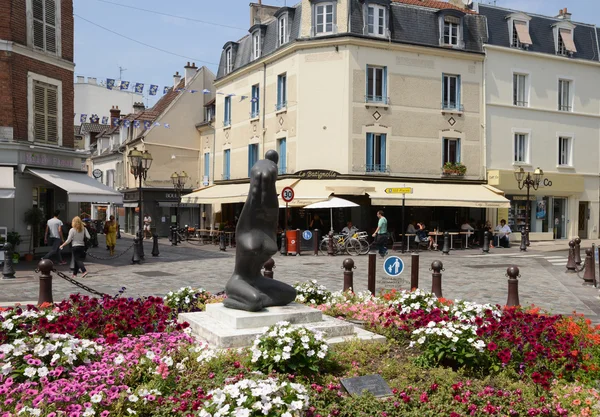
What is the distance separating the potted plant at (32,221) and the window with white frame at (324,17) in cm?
1406

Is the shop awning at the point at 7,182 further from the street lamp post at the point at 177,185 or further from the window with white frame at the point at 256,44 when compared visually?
the window with white frame at the point at 256,44

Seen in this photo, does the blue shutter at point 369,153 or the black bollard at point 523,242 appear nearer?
the black bollard at point 523,242

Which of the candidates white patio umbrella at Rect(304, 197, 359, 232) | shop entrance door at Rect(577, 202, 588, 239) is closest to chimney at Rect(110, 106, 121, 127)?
white patio umbrella at Rect(304, 197, 359, 232)

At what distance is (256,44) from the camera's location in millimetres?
28844

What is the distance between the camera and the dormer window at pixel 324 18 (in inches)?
977

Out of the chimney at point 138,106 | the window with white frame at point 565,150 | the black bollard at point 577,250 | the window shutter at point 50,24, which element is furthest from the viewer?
the chimney at point 138,106

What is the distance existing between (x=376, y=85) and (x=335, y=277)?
44.6ft

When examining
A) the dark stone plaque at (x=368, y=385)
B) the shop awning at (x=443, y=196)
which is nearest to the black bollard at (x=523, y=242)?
the shop awning at (x=443, y=196)

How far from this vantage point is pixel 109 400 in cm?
425

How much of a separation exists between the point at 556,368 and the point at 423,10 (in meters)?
23.7

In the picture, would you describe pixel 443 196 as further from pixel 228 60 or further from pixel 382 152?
pixel 228 60

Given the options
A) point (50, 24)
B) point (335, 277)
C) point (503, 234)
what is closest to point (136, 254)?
point (335, 277)

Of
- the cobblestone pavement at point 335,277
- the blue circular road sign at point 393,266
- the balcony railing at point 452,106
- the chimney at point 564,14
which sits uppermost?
the chimney at point 564,14

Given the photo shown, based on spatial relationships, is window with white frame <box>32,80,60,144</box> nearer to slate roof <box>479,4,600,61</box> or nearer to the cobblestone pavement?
the cobblestone pavement
